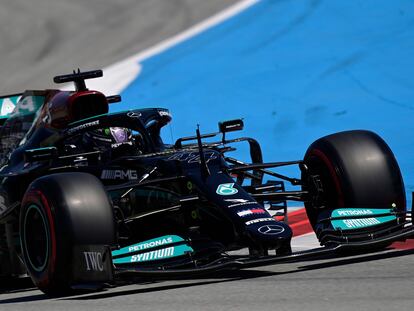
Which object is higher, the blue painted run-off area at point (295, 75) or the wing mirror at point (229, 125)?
the blue painted run-off area at point (295, 75)

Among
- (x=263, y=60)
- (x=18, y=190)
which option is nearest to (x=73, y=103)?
(x=18, y=190)

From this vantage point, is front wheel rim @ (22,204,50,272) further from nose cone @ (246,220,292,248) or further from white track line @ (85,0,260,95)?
white track line @ (85,0,260,95)

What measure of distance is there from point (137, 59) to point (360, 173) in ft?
39.6

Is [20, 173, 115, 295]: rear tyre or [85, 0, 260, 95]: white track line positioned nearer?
[20, 173, 115, 295]: rear tyre

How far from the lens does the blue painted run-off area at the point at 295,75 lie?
49.5ft

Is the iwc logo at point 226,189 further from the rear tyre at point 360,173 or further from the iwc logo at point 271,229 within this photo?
the rear tyre at point 360,173

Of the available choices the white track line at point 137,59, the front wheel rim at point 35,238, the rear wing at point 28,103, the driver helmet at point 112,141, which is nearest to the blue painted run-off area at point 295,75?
the white track line at point 137,59

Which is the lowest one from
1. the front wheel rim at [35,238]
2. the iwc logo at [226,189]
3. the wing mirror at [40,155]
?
the front wheel rim at [35,238]

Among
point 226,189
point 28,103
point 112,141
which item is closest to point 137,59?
point 28,103

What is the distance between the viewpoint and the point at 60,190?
706 centimetres

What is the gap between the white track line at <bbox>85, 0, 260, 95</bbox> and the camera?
18.6 metres

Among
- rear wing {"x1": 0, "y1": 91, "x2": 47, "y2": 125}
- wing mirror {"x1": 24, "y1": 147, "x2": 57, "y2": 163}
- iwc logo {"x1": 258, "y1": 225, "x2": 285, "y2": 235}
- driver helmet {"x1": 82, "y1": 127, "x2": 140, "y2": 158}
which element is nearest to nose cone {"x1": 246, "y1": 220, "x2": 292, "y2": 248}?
iwc logo {"x1": 258, "y1": 225, "x2": 285, "y2": 235}

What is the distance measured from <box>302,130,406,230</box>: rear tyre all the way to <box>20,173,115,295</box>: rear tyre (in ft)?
6.60

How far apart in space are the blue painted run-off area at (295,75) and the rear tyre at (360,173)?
5.21 metres
